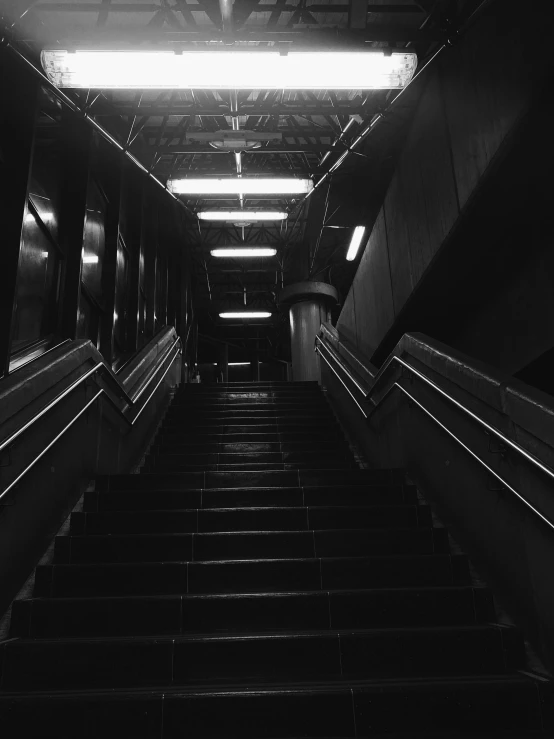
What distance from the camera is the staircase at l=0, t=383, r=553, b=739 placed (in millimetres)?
2135

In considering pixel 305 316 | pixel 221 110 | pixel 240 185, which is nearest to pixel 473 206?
pixel 240 185

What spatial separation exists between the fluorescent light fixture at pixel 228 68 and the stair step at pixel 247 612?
4435 mm

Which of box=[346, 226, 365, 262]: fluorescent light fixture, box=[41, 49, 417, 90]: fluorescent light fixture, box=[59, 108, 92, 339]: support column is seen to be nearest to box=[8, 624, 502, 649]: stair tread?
box=[59, 108, 92, 339]: support column

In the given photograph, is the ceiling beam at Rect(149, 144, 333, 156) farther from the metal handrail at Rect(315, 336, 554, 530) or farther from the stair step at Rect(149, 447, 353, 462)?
the stair step at Rect(149, 447, 353, 462)

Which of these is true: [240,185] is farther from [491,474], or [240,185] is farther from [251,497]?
[491,474]

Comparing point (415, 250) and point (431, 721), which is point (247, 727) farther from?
point (415, 250)

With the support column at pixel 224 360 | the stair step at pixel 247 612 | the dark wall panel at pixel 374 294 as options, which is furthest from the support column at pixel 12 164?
the support column at pixel 224 360

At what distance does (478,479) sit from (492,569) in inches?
20.1

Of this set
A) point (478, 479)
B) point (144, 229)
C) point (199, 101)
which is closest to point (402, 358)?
point (478, 479)

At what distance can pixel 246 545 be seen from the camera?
3336mm

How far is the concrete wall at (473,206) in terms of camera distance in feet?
Answer: 13.1

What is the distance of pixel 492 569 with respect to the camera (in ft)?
9.69

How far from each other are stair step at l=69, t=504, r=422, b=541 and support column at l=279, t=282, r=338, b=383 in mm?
9914

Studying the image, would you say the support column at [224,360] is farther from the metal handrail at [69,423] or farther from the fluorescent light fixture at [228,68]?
the fluorescent light fixture at [228,68]
